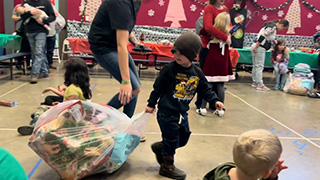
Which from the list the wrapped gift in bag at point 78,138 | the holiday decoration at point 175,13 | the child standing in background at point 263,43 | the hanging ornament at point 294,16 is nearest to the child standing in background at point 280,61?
the child standing in background at point 263,43

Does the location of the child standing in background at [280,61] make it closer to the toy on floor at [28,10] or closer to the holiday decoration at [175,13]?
the holiday decoration at [175,13]

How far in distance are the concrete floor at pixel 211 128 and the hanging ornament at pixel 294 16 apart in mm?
4278

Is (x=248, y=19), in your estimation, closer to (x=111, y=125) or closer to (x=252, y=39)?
(x=252, y=39)

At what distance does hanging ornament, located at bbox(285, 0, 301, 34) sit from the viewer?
8922 millimetres

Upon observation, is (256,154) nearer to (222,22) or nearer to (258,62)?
(222,22)

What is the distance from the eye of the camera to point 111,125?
1.96 metres

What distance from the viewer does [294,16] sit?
8.99 m

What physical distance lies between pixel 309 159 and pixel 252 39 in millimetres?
7036

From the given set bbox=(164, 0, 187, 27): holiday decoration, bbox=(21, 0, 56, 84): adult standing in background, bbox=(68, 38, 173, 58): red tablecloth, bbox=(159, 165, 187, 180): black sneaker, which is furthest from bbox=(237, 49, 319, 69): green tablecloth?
bbox=(159, 165, 187, 180): black sneaker

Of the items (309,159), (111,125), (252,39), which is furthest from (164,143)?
(252,39)

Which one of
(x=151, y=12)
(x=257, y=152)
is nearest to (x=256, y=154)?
(x=257, y=152)

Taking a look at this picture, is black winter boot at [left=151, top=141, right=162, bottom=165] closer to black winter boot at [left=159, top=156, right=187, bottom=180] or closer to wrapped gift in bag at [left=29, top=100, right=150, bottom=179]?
black winter boot at [left=159, top=156, right=187, bottom=180]

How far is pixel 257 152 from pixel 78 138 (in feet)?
3.79

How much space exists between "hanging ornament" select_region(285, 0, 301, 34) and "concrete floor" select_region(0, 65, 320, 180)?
4.28m
